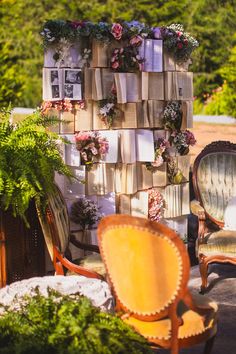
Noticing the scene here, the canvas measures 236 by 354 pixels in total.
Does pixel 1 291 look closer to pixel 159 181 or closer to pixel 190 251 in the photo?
pixel 159 181

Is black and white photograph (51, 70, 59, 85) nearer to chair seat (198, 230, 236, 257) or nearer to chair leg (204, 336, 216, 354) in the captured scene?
chair seat (198, 230, 236, 257)

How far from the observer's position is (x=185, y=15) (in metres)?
19.4

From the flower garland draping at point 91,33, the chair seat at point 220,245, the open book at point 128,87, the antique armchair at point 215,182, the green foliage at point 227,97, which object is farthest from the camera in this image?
the green foliage at point 227,97

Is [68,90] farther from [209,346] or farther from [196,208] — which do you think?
[209,346]

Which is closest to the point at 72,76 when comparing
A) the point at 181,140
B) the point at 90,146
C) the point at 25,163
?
the point at 90,146

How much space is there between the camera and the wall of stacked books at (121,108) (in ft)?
19.9

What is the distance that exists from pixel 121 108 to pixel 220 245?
5.06ft

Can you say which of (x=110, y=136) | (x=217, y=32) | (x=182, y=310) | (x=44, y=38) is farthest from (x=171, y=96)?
(x=217, y=32)

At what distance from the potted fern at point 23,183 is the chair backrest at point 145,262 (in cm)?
117

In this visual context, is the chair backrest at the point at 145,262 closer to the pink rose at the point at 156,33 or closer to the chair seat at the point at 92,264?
the chair seat at the point at 92,264

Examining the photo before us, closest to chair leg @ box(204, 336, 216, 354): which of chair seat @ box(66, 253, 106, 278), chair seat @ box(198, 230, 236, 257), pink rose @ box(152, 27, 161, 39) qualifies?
chair seat @ box(66, 253, 106, 278)

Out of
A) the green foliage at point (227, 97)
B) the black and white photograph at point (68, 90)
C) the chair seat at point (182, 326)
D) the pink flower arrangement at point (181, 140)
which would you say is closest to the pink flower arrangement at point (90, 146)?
the black and white photograph at point (68, 90)

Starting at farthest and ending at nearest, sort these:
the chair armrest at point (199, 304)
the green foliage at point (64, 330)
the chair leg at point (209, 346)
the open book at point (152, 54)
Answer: the open book at point (152, 54)
the chair leg at point (209, 346)
the chair armrest at point (199, 304)
the green foliage at point (64, 330)

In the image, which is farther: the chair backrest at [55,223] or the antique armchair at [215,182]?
the antique armchair at [215,182]
